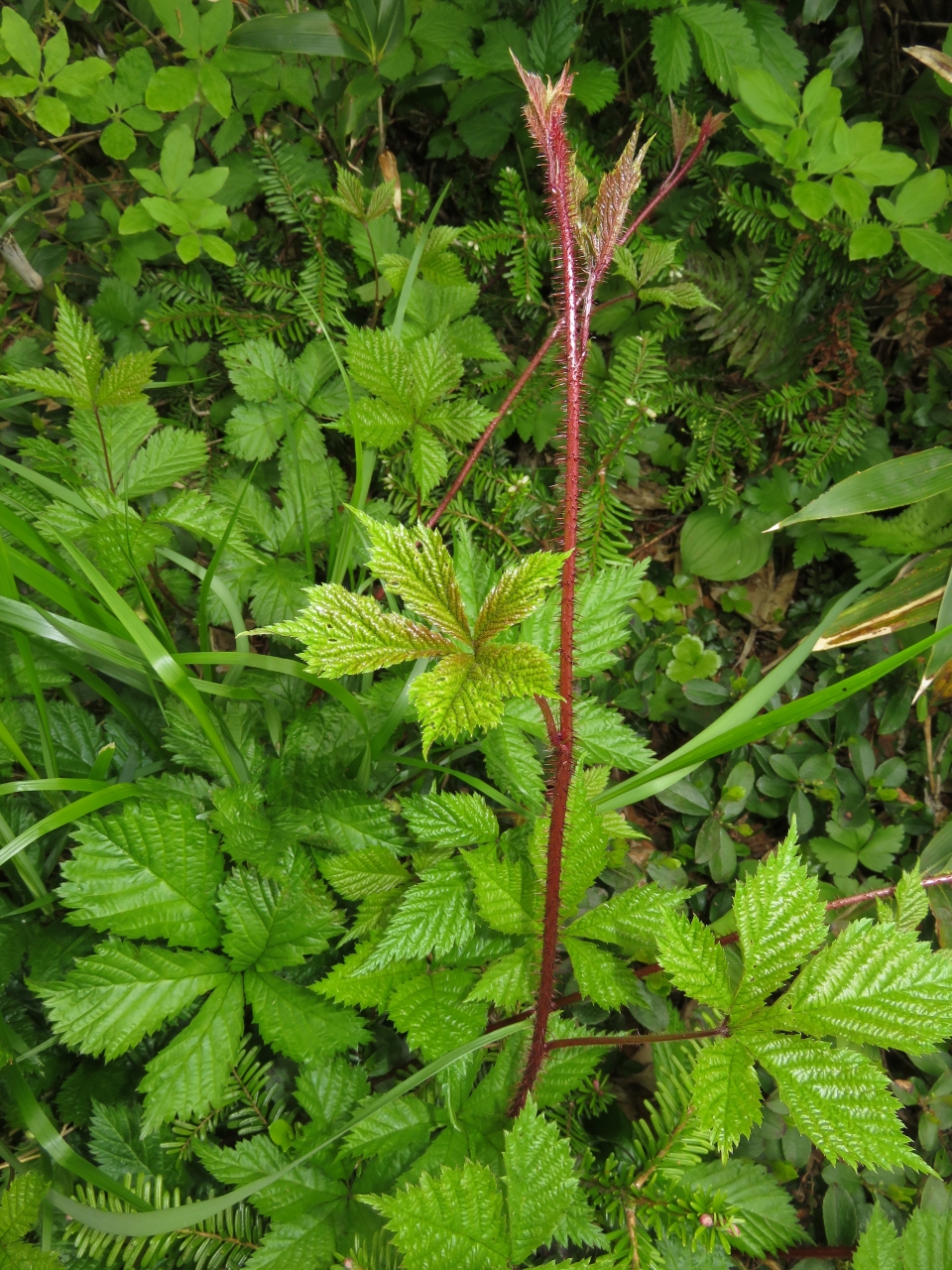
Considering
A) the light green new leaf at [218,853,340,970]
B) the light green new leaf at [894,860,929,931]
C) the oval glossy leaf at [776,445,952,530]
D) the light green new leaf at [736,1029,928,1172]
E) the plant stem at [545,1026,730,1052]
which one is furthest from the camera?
the oval glossy leaf at [776,445,952,530]

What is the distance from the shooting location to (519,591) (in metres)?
0.88

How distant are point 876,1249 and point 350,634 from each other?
139 cm

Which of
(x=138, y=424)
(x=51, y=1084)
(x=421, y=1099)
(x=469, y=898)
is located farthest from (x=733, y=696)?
(x=51, y=1084)

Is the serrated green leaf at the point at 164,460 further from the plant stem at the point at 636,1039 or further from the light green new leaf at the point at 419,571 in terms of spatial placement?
the plant stem at the point at 636,1039

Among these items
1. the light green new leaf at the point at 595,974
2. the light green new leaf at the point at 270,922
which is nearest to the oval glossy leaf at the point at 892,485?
the light green new leaf at the point at 595,974

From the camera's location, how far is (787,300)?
6.67 feet

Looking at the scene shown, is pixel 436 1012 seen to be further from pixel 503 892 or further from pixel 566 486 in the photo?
pixel 566 486

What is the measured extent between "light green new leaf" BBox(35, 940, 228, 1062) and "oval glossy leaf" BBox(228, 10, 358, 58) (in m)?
1.97

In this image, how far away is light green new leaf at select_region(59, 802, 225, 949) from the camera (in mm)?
1287

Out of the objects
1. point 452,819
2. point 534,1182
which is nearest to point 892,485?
point 452,819

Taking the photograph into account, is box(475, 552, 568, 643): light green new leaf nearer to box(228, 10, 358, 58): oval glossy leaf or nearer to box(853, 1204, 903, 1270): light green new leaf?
box(853, 1204, 903, 1270): light green new leaf

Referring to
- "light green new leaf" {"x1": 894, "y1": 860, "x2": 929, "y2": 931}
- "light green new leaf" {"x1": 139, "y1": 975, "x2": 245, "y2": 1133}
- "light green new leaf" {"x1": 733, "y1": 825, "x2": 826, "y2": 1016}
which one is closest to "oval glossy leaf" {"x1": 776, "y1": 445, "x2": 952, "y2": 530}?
"light green new leaf" {"x1": 894, "y1": 860, "x2": 929, "y2": 931}

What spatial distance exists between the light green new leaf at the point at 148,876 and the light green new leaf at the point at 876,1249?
4.08 feet

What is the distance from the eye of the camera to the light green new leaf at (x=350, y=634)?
85cm
